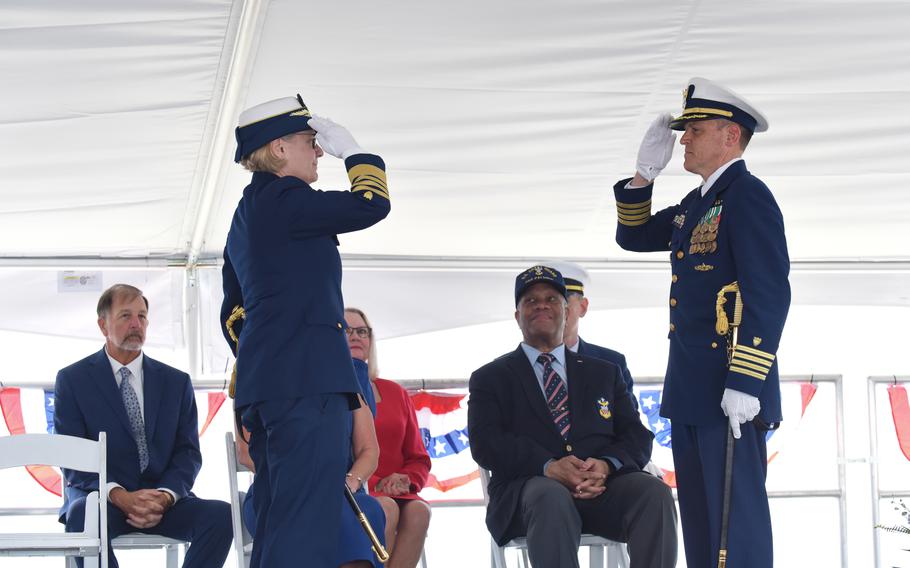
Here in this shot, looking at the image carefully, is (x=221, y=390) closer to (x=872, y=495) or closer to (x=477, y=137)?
(x=477, y=137)

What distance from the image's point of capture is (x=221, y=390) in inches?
227

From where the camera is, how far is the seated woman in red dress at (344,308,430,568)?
4.43 m

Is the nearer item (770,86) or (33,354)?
(770,86)

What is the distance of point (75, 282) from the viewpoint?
574 centimetres

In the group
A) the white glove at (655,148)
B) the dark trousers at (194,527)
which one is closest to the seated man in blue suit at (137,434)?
the dark trousers at (194,527)

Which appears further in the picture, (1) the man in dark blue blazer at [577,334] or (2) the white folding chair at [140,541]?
(1) the man in dark blue blazer at [577,334]

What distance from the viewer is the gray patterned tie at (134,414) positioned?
15.7 feet

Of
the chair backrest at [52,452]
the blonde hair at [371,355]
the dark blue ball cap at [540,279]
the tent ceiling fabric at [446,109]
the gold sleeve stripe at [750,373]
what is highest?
the tent ceiling fabric at [446,109]

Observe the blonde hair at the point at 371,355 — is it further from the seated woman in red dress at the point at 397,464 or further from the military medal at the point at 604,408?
the military medal at the point at 604,408

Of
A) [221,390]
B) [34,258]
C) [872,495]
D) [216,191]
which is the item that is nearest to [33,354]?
[34,258]

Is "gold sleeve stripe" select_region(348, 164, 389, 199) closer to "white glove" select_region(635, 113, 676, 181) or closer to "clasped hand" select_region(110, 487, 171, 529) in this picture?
"white glove" select_region(635, 113, 676, 181)

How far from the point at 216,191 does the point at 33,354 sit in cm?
184

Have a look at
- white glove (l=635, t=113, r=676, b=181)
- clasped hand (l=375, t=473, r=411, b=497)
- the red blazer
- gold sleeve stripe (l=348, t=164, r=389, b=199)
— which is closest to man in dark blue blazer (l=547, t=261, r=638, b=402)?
the red blazer

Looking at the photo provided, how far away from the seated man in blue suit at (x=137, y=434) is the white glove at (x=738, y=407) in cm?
222
